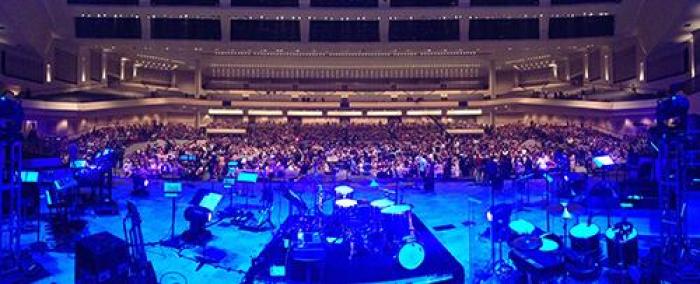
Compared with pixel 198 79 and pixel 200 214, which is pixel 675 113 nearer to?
pixel 200 214

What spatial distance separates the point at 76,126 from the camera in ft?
88.2

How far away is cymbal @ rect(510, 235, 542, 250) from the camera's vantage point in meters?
4.70

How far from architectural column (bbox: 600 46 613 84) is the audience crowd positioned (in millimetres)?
3192

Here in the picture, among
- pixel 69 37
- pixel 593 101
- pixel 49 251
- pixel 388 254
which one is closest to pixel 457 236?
pixel 388 254

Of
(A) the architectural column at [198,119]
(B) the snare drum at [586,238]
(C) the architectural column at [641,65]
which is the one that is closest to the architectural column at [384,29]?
(C) the architectural column at [641,65]

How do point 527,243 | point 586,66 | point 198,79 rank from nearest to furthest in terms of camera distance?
point 527,243, point 586,66, point 198,79

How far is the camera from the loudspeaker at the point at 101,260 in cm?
451

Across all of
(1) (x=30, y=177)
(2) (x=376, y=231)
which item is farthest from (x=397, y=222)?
(1) (x=30, y=177)

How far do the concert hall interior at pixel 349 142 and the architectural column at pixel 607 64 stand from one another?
123mm

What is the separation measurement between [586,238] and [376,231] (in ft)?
8.60

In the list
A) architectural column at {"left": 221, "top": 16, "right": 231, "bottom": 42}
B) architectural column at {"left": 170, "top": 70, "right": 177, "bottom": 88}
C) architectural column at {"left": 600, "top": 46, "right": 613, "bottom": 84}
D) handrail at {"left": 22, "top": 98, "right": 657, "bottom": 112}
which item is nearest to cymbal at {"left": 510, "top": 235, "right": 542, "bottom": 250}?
handrail at {"left": 22, "top": 98, "right": 657, "bottom": 112}

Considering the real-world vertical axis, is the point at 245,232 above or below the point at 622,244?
below

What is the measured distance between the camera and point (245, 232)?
8.09 meters

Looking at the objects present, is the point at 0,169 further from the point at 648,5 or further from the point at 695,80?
the point at 648,5
